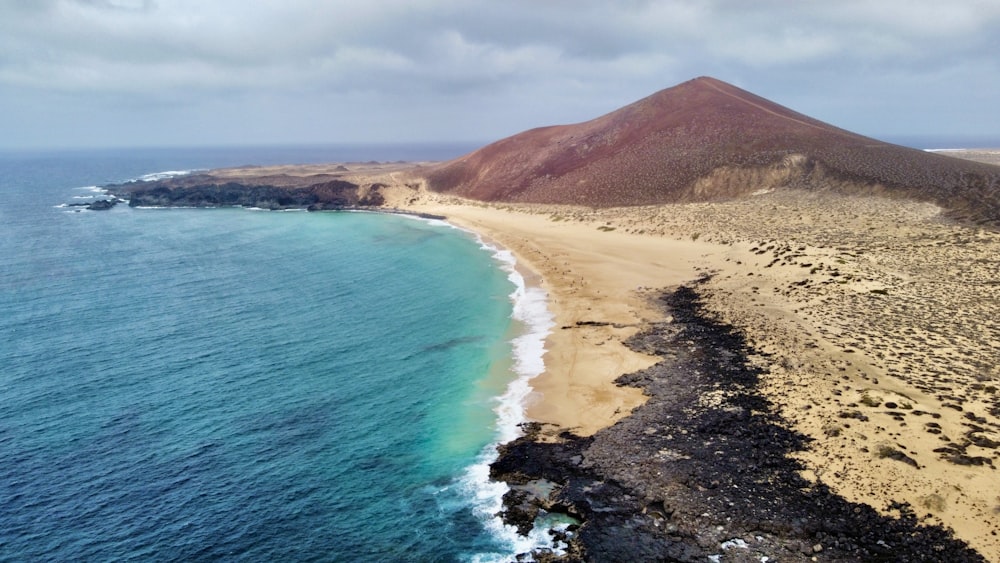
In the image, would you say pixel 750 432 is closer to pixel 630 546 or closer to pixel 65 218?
pixel 630 546

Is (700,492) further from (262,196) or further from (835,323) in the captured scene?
(262,196)

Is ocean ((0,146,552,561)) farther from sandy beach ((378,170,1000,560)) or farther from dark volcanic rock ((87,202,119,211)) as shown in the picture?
dark volcanic rock ((87,202,119,211))

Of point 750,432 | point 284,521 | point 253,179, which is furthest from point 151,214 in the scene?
point 750,432

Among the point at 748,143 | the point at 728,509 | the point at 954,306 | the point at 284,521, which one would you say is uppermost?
the point at 748,143

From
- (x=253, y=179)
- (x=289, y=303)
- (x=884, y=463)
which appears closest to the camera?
(x=884, y=463)

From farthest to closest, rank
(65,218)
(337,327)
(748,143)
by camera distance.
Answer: (65,218)
(748,143)
(337,327)

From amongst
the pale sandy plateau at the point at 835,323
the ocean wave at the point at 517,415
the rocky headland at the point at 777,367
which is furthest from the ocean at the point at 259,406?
the pale sandy plateau at the point at 835,323

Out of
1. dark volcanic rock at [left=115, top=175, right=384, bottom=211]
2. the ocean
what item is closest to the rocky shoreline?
the ocean
